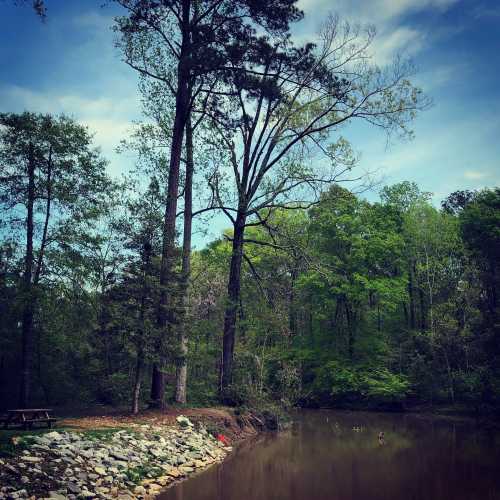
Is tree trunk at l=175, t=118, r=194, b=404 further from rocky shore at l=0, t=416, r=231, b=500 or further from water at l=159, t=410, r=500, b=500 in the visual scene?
water at l=159, t=410, r=500, b=500

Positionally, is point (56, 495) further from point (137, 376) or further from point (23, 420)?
point (137, 376)

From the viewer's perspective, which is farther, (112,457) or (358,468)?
(358,468)

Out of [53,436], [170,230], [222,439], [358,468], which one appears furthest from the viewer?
[170,230]

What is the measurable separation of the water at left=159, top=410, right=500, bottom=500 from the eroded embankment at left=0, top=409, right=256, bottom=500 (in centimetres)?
62

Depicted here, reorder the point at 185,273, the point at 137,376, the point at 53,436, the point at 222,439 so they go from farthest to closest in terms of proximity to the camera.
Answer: the point at 222,439 < the point at 185,273 < the point at 137,376 < the point at 53,436

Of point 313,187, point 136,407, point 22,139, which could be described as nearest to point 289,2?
point 313,187

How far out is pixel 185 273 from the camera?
51.0ft

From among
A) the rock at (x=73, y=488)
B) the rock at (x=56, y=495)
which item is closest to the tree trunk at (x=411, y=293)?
the rock at (x=73, y=488)

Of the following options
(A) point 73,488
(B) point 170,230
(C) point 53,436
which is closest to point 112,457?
(C) point 53,436

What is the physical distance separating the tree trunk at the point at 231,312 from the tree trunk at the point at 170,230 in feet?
12.9

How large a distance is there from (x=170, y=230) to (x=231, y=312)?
539 cm

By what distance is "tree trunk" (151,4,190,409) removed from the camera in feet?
48.7

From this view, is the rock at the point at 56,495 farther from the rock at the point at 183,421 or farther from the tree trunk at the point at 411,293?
the tree trunk at the point at 411,293

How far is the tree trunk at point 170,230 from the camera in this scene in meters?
14.9
